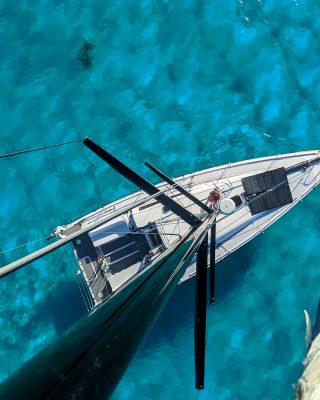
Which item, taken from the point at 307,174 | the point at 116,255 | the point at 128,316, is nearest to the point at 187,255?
the point at 128,316

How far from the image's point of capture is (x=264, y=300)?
15.5 meters

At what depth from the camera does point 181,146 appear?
613 inches

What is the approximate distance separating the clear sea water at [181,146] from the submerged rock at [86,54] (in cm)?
25

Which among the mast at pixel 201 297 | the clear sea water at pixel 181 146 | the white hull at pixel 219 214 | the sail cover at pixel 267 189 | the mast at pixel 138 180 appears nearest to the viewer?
the mast at pixel 138 180

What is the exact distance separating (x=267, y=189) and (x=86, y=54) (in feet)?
26.4

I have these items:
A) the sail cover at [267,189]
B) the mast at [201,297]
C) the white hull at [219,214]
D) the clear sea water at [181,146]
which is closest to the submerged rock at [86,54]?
the clear sea water at [181,146]

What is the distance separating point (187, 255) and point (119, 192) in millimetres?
7454

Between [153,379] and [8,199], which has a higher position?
[8,199]

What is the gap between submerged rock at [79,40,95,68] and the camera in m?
15.8

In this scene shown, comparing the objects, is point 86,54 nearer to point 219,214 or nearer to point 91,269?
point 219,214

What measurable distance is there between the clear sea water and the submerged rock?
0.25 meters

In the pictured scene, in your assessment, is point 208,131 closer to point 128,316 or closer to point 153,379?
point 153,379

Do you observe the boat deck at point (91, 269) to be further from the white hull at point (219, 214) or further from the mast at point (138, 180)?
the mast at point (138, 180)

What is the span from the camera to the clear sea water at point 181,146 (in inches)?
607
